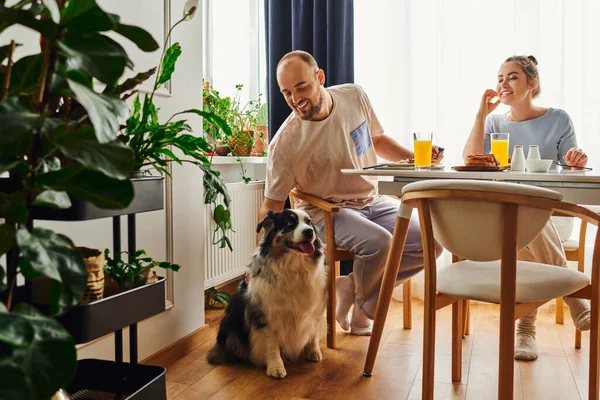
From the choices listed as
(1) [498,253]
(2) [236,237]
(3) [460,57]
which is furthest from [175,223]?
(3) [460,57]

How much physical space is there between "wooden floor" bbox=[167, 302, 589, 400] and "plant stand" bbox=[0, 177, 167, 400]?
21.9 inches

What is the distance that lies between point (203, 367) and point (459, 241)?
3.93 feet

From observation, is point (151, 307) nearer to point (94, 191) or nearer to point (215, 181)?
point (215, 181)

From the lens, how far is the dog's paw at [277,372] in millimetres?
2199

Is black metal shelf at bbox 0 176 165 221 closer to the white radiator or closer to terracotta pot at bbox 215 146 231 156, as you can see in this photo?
the white radiator

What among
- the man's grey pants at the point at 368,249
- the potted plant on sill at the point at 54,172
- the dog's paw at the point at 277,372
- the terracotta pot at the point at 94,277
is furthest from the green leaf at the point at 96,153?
the man's grey pants at the point at 368,249

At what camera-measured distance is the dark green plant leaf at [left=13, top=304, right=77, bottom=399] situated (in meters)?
0.74

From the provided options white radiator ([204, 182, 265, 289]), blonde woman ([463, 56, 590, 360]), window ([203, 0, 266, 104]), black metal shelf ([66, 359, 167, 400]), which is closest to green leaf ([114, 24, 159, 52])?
black metal shelf ([66, 359, 167, 400])

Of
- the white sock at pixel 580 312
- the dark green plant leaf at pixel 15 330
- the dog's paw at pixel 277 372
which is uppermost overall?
the dark green plant leaf at pixel 15 330

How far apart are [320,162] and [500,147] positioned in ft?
2.70

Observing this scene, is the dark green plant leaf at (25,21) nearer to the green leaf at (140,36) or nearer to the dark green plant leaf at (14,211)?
the green leaf at (140,36)

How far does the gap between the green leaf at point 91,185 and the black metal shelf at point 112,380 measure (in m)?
0.71

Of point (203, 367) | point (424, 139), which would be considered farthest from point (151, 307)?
point (424, 139)

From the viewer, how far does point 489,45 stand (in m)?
3.30
